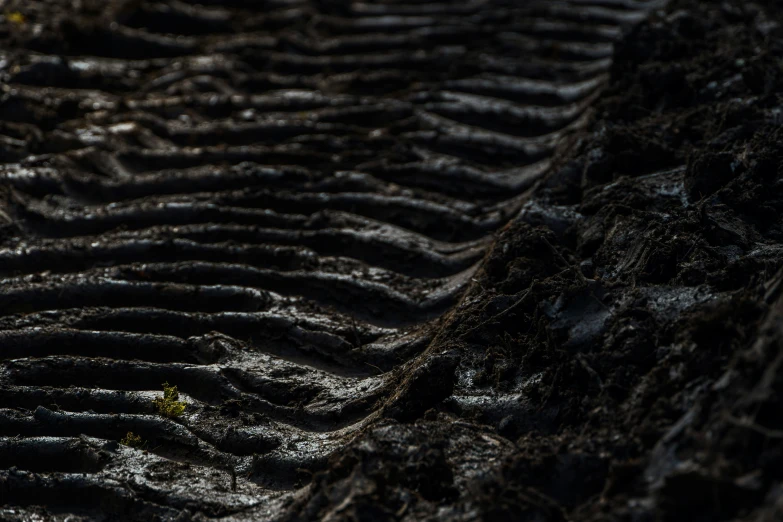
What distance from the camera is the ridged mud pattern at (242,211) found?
277 centimetres

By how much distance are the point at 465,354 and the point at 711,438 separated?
1023 millimetres

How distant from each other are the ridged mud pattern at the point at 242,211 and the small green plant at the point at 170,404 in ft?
0.12

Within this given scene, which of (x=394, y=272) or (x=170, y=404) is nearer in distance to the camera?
(x=170, y=404)

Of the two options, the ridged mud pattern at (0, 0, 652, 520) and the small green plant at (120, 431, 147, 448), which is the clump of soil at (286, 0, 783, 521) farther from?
the small green plant at (120, 431, 147, 448)

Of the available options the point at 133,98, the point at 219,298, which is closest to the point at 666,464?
the point at 219,298

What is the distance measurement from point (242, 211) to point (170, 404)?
1346 mm

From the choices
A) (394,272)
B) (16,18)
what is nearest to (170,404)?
(394,272)

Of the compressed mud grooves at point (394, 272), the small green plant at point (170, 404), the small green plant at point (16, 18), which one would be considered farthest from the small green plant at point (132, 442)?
the small green plant at point (16, 18)

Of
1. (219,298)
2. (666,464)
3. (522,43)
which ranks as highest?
(522,43)

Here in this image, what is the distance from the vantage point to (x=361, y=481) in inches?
86.3

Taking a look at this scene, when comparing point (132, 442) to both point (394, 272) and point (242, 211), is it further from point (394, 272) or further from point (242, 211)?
point (242, 211)

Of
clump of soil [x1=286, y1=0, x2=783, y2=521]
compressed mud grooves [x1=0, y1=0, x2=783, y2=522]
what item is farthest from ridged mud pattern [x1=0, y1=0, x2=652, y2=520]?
clump of soil [x1=286, y1=0, x2=783, y2=521]

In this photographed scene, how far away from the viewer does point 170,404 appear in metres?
2.88

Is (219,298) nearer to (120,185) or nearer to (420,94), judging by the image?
(120,185)
